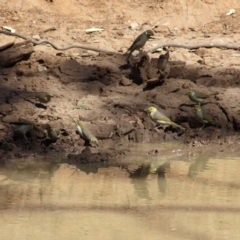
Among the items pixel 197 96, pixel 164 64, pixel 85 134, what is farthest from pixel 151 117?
pixel 164 64

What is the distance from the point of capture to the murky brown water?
21.9ft

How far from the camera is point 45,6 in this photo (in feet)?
49.2

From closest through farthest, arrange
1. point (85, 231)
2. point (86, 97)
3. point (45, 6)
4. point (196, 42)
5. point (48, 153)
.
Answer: point (85, 231) < point (48, 153) < point (86, 97) < point (196, 42) < point (45, 6)

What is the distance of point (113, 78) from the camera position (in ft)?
39.2

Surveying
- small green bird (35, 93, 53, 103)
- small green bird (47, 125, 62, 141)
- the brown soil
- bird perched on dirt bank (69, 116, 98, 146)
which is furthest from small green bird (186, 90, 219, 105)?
small green bird (47, 125, 62, 141)

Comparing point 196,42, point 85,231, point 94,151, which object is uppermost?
point 196,42

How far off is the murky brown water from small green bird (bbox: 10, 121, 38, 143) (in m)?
0.69

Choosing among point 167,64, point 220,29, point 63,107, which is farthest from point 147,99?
point 220,29

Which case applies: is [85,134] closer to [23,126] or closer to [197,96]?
[23,126]

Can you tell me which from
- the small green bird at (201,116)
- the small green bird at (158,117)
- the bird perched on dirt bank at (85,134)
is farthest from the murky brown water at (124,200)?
the small green bird at (201,116)

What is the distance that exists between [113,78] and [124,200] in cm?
453

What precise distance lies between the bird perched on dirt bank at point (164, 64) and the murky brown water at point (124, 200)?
2339 mm

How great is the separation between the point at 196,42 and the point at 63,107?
3.89 metres

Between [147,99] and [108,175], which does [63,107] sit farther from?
[108,175]
